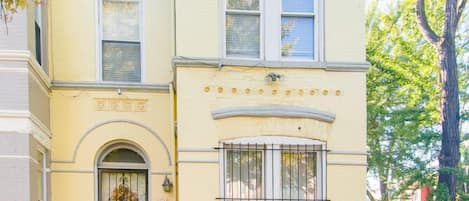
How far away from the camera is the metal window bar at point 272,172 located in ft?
26.6

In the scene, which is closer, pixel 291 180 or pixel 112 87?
pixel 291 180

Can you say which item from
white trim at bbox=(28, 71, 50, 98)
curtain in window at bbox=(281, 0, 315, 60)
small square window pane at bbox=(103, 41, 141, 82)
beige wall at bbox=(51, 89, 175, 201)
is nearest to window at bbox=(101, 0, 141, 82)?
small square window pane at bbox=(103, 41, 141, 82)

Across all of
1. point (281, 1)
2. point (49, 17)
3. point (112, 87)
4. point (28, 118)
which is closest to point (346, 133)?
point (281, 1)

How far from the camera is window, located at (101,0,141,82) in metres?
9.27

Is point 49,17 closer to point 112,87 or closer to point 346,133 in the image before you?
point 112,87

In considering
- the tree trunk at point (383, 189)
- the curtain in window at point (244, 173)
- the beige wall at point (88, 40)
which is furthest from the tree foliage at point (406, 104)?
the beige wall at point (88, 40)

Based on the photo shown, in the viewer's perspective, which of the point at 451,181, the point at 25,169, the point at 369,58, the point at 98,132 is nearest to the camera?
the point at 25,169

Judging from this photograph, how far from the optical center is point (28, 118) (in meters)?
7.13

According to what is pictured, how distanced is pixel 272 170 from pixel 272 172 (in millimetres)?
29

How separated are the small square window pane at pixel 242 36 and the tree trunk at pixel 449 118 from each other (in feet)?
21.0

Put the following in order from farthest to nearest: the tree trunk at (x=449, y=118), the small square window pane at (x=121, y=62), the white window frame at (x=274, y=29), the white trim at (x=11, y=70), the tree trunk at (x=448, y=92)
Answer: the tree trunk at (x=448, y=92)
the tree trunk at (x=449, y=118)
the small square window pane at (x=121, y=62)
the white window frame at (x=274, y=29)
the white trim at (x=11, y=70)

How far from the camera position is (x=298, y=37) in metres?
8.41

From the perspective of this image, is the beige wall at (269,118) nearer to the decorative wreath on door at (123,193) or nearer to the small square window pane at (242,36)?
the small square window pane at (242,36)

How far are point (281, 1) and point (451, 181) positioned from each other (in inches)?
267
